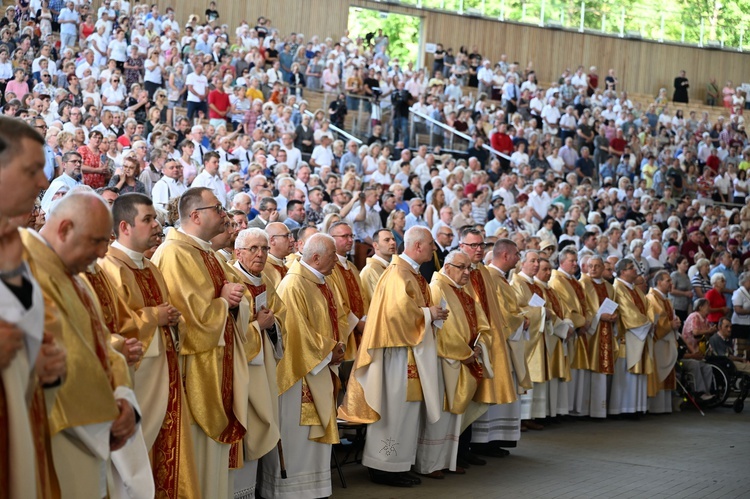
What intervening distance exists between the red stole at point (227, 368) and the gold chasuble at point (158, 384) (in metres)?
0.53

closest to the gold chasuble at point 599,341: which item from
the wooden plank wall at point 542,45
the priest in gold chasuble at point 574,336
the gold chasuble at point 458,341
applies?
the priest in gold chasuble at point 574,336

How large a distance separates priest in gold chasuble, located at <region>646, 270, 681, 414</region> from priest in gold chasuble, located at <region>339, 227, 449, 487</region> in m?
6.18

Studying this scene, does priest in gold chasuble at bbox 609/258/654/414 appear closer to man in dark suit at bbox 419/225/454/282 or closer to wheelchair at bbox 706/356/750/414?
wheelchair at bbox 706/356/750/414

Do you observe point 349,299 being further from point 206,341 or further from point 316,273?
point 206,341

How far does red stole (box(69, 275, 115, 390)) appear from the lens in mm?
3754

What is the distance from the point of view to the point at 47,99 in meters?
13.8

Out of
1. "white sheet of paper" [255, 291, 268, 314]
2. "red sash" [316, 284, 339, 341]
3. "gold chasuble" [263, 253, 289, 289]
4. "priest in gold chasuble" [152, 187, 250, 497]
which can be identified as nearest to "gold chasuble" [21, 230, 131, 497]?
"priest in gold chasuble" [152, 187, 250, 497]

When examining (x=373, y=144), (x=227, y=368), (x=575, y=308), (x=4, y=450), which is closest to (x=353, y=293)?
(x=227, y=368)

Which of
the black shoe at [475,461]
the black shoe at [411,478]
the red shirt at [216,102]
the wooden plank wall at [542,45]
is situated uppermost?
the wooden plank wall at [542,45]

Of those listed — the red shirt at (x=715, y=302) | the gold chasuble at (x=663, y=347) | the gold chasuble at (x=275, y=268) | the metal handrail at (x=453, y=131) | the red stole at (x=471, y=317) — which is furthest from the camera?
the metal handrail at (x=453, y=131)

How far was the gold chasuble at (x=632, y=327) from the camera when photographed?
1343 cm

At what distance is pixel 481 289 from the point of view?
9.70 meters

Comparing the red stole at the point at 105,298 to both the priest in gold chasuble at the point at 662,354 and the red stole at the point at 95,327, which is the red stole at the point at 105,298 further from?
the priest in gold chasuble at the point at 662,354

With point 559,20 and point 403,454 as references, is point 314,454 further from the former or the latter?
point 559,20
